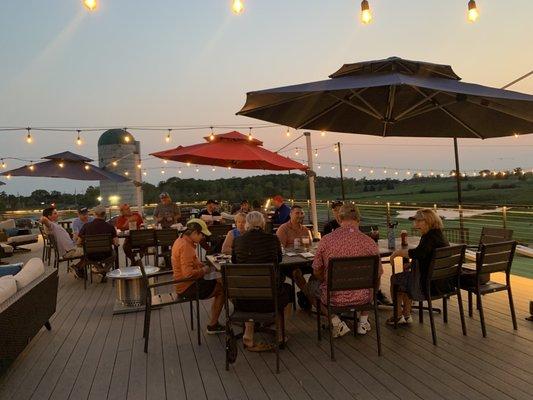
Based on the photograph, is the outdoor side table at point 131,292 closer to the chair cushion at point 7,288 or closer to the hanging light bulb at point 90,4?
the chair cushion at point 7,288

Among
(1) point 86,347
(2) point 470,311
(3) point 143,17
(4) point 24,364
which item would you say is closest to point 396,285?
(2) point 470,311

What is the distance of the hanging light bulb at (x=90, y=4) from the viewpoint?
3.71 meters

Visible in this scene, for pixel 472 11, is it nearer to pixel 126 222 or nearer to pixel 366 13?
pixel 366 13

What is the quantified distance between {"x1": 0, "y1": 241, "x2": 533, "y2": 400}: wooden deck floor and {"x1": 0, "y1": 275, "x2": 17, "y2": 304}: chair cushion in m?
0.68

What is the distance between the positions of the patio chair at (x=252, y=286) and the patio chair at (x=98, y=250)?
3.88 metres

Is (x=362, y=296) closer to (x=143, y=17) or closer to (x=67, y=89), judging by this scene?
(x=143, y=17)

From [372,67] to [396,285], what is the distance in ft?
7.01

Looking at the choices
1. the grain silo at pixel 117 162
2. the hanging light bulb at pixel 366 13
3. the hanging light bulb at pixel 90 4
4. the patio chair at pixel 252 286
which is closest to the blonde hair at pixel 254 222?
the patio chair at pixel 252 286

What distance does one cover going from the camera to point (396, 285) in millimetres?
4031

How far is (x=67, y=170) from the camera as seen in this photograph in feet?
30.1

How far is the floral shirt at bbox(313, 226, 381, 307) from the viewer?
11.6 feet

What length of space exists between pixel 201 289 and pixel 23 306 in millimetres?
1579

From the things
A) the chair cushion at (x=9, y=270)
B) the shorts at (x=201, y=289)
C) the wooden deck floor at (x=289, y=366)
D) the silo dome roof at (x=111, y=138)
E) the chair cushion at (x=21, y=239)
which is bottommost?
the wooden deck floor at (x=289, y=366)

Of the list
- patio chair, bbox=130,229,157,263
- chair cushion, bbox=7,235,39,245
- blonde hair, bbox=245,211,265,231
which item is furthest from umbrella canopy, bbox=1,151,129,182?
blonde hair, bbox=245,211,265,231
